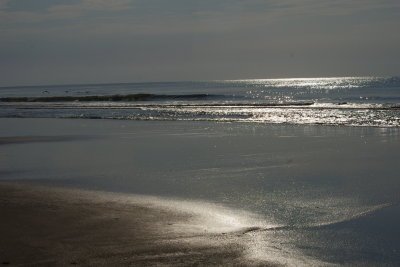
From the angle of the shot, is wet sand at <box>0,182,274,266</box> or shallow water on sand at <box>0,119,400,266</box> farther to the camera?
shallow water on sand at <box>0,119,400,266</box>

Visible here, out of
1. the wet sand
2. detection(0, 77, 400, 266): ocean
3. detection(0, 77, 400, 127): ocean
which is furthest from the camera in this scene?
detection(0, 77, 400, 127): ocean

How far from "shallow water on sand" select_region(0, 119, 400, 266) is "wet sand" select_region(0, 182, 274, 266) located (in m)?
0.70

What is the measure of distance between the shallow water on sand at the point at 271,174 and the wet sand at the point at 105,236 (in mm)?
702

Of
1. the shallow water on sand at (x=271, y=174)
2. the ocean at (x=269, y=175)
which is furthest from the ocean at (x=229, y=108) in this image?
the shallow water on sand at (x=271, y=174)

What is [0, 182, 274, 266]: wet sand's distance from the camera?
6.38m

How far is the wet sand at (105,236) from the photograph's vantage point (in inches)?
251

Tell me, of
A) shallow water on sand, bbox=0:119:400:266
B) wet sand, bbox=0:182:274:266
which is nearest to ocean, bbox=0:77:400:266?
shallow water on sand, bbox=0:119:400:266

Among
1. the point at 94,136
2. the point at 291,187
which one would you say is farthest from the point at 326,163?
the point at 94,136

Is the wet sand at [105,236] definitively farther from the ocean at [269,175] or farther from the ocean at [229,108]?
the ocean at [229,108]

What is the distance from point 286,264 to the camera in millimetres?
6176

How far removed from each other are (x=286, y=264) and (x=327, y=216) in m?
2.22

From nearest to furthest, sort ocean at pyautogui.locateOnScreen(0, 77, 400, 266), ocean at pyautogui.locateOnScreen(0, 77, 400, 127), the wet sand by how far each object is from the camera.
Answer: the wet sand → ocean at pyautogui.locateOnScreen(0, 77, 400, 266) → ocean at pyautogui.locateOnScreen(0, 77, 400, 127)

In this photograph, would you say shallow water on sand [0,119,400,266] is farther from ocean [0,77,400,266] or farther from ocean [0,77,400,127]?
ocean [0,77,400,127]

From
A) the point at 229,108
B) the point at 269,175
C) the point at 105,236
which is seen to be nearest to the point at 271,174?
Answer: the point at 269,175
